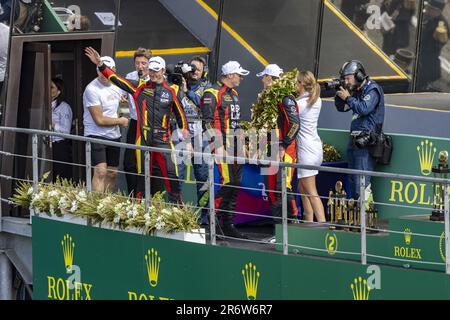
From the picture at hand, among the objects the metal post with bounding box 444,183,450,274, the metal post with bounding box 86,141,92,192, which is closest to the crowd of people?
the metal post with bounding box 86,141,92,192

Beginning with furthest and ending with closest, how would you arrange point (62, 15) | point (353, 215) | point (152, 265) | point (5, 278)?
1. point (62, 15)
2. point (5, 278)
3. point (152, 265)
4. point (353, 215)

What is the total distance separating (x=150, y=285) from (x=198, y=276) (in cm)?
66

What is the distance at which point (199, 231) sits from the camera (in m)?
11.8

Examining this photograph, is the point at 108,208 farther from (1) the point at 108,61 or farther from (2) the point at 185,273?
(1) the point at 108,61

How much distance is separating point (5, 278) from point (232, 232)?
2779mm

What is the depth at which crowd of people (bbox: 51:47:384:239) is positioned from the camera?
1266 cm

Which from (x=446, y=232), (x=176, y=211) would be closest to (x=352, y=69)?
(x=176, y=211)

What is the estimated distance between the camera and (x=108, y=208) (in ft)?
41.1

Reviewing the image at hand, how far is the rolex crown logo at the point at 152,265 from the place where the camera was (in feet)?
39.8

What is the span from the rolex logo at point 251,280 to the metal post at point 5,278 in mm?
3517

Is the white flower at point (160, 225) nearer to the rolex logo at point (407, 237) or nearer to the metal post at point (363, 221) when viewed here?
the metal post at point (363, 221)

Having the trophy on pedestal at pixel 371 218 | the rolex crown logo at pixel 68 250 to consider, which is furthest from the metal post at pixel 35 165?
the trophy on pedestal at pixel 371 218

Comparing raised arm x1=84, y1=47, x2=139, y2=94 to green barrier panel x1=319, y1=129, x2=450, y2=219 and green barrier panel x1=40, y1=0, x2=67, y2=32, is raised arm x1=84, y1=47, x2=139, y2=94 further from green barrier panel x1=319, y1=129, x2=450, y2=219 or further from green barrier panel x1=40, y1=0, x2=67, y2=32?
green barrier panel x1=319, y1=129, x2=450, y2=219
